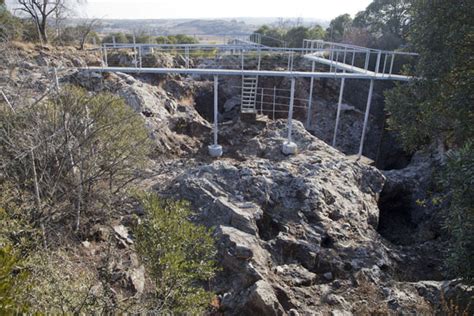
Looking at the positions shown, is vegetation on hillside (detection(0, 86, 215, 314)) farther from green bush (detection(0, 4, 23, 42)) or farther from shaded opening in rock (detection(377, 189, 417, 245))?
shaded opening in rock (detection(377, 189, 417, 245))

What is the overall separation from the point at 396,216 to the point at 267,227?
5820 mm

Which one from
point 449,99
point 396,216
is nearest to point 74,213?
point 449,99

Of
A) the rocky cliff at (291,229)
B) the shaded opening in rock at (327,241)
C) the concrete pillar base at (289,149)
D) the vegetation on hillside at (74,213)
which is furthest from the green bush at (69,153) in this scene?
the concrete pillar base at (289,149)

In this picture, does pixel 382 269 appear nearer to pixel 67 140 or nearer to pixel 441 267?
pixel 441 267

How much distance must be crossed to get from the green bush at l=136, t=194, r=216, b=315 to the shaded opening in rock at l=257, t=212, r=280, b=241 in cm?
360

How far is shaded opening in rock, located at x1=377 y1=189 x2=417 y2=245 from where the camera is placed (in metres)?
11.4

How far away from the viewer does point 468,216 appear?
6133mm

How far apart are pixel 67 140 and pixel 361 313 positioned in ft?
19.3

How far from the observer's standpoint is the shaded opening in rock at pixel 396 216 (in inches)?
448

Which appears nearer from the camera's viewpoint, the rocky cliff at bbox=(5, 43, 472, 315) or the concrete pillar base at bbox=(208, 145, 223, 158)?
the rocky cliff at bbox=(5, 43, 472, 315)

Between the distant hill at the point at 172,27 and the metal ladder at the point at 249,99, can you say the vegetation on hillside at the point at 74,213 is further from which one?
the distant hill at the point at 172,27

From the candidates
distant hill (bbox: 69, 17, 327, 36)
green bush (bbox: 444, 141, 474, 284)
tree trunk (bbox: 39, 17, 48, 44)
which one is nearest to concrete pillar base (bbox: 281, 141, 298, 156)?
green bush (bbox: 444, 141, 474, 284)

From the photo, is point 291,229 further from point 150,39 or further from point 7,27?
point 150,39

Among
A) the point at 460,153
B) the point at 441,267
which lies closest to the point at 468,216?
the point at 460,153
